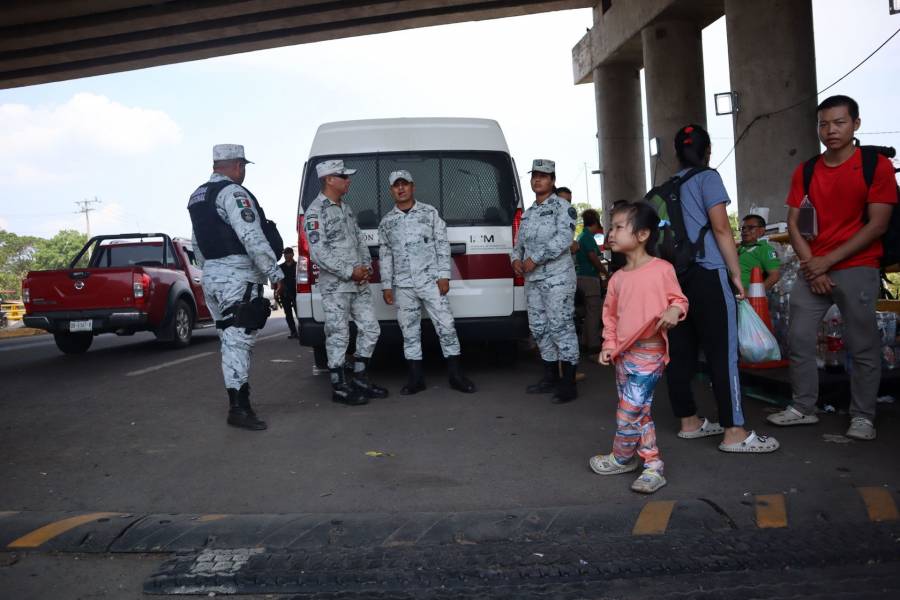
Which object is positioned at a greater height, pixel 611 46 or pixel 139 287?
pixel 611 46

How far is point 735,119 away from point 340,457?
10804mm

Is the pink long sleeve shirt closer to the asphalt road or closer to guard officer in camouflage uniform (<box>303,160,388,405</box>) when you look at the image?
the asphalt road

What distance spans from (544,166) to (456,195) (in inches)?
45.3

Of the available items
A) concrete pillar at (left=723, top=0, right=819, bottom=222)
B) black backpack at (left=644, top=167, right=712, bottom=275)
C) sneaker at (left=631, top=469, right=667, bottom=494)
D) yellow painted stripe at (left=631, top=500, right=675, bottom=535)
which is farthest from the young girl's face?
concrete pillar at (left=723, top=0, right=819, bottom=222)

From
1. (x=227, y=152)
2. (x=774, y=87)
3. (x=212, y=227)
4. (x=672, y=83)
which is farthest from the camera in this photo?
(x=672, y=83)

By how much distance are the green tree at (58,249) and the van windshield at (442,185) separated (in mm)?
69972

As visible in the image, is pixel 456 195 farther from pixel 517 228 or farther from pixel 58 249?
pixel 58 249

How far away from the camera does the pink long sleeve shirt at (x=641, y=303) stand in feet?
12.6

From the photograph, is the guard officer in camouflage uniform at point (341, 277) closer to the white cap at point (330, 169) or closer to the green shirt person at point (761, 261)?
the white cap at point (330, 169)

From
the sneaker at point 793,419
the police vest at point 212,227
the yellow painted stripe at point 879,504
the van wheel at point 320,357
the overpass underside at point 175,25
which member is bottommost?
the yellow painted stripe at point 879,504

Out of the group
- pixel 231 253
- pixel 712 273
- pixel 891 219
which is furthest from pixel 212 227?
pixel 891 219

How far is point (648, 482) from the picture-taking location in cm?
382

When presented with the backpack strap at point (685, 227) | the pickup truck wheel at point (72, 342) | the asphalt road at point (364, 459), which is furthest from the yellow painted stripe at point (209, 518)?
the pickup truck wheel at point (72, 342)

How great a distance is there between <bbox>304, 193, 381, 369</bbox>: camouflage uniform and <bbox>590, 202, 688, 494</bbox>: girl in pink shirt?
9.51 feet
